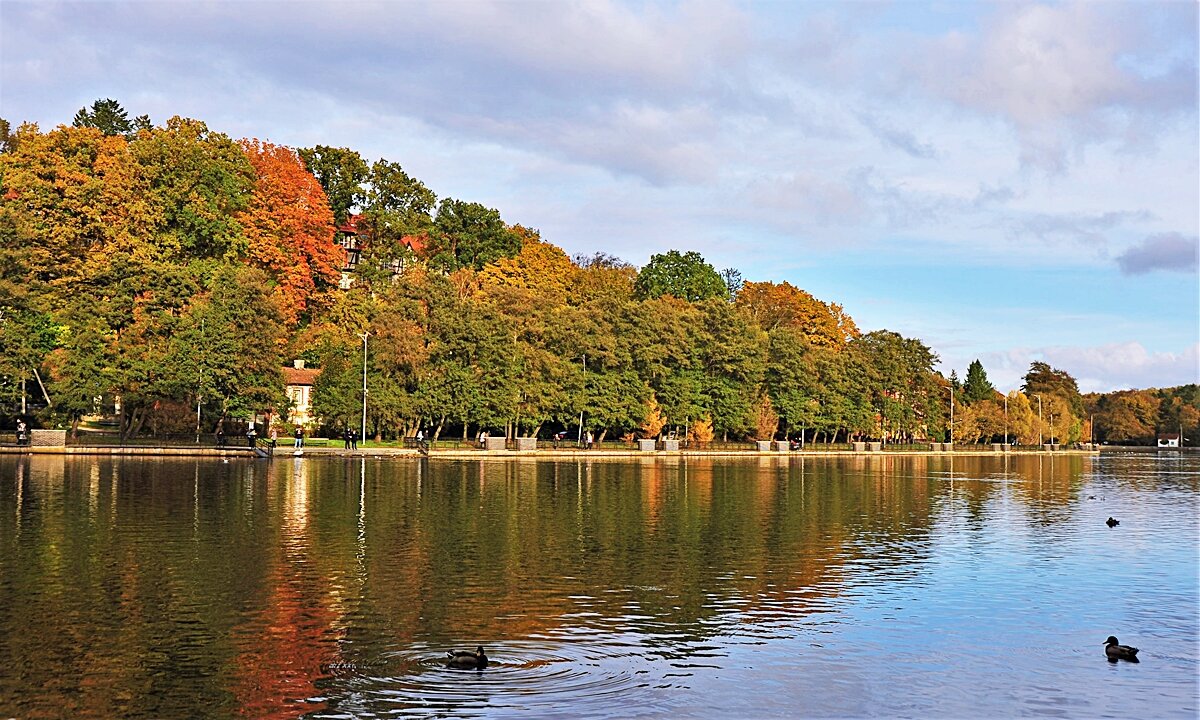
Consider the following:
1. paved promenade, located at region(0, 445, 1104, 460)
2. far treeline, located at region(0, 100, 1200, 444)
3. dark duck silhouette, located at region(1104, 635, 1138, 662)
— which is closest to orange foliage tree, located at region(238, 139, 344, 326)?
far treeline, located at region(0, 100, 1200, 444)

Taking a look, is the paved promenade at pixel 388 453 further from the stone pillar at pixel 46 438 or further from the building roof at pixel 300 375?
the building roof at pixel 300 375

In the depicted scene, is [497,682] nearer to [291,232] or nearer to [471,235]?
[291,232]

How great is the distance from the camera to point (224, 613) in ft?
63.2

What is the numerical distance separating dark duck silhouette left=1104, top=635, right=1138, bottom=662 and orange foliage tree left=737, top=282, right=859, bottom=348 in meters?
108

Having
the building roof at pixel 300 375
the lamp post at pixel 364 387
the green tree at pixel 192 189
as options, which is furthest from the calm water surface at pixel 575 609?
the building roof at pixel 300 375

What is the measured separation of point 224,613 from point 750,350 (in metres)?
87.3

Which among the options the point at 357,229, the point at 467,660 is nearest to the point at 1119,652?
the point at 467,660

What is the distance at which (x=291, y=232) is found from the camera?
8919cm

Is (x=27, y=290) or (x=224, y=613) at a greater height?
(x=27, y=290)

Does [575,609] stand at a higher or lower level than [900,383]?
lower

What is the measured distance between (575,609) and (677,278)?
341 feet

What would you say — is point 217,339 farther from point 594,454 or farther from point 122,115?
point 122,115

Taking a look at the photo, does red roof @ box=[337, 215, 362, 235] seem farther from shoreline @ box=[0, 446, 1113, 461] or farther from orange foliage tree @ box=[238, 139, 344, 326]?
shoreline @ box=[0, 446, 1113, 461]

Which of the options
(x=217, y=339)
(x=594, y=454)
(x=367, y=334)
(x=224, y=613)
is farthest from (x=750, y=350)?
(x=224, y=613)
